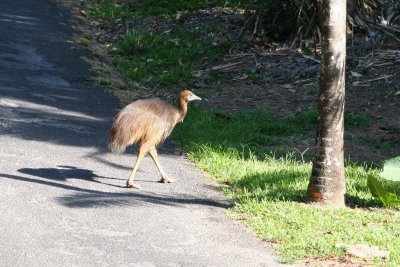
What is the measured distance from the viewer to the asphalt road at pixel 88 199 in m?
6.68

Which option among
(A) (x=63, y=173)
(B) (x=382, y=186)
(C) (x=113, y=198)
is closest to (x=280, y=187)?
(B) (x=382, y=186)

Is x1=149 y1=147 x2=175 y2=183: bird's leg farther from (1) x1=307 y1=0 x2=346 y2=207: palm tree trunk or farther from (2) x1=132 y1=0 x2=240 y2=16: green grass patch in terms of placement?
(2) x1=132 y1=0 x2=240 y2=16: green grass patch

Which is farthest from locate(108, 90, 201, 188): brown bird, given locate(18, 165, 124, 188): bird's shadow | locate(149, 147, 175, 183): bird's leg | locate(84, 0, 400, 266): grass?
locate(84, 0, 400, 266): grass

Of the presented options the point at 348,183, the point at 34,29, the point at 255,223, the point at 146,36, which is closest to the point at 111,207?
the point at 255,223

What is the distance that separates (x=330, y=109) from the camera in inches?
308

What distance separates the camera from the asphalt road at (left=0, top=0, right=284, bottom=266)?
6684 millimetres

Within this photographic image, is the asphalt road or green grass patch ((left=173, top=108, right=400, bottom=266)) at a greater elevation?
green grass patch ((left=173, top=108, right=400, bottom=266))

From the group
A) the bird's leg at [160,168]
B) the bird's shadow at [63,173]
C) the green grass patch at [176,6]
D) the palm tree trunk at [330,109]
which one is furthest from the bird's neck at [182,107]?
the green grass patch at [176,6]

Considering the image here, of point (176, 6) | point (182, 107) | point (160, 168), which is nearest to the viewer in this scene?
point (160, 168)

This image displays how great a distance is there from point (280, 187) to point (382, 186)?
103 cm

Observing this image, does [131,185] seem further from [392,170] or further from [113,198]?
[392,170]

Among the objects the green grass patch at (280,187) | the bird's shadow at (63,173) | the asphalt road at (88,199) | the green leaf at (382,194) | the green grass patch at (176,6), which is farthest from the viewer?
the green grass patch at (176,6)

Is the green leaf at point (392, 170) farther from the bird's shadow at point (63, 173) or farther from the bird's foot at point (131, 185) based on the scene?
the bird's shadow at point (63, 173)

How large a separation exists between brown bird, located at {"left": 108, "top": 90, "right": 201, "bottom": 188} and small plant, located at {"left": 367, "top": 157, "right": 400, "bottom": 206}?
83.5 inches
